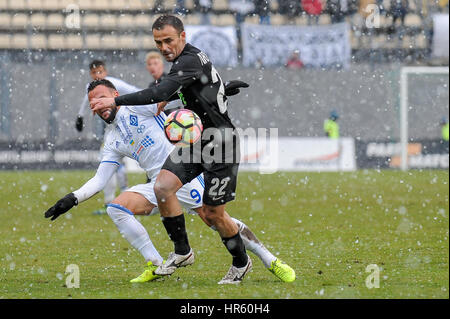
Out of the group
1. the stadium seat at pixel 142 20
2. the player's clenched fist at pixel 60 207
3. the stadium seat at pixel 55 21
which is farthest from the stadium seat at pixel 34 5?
the player's clenched fist at pixel 60 207

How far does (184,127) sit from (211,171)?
0.42 meters

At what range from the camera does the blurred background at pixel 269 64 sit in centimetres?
2748

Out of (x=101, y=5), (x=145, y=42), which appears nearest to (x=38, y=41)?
(x=101, y=5)

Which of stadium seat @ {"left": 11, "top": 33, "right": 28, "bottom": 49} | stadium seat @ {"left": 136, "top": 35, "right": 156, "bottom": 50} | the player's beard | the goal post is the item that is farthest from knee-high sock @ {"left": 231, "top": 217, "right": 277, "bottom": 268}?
stadium seat @ {"left": 11, "top": 33, "right": 28, "bottom": 49}

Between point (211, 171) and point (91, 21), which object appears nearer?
point (211, 171)

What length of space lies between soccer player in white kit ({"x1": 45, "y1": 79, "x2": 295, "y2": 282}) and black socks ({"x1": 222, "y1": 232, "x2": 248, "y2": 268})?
19 cm

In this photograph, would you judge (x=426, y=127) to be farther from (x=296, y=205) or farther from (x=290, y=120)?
(x=296, y=205)

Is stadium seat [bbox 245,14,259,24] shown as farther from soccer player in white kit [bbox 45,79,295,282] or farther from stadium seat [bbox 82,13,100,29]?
soccer player in white kit [bbox 45,79,295,282]

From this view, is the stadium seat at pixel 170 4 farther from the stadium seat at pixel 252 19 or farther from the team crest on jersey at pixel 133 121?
the team crest on jersey at pixel 133 121

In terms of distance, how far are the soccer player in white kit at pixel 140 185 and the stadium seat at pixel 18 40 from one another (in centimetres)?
2430

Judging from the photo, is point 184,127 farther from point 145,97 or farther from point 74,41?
point 74,41

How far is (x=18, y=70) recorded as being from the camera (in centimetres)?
2847

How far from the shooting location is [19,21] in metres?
32.9

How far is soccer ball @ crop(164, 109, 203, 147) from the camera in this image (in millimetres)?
6164
